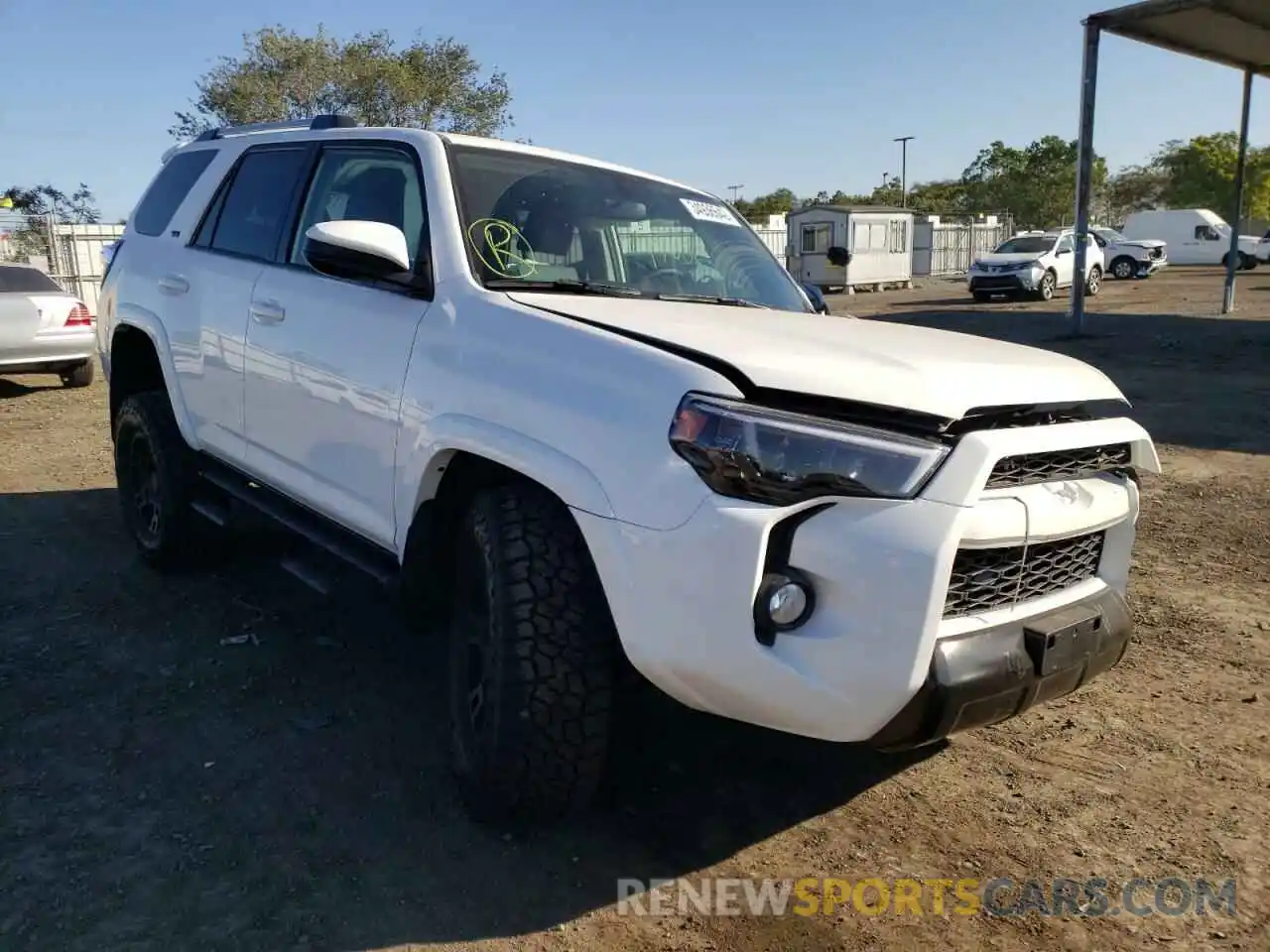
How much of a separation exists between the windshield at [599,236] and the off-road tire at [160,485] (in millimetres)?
2268

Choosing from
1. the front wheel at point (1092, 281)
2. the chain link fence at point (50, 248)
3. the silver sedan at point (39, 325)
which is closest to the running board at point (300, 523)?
the silver sedan at point (39, 325)

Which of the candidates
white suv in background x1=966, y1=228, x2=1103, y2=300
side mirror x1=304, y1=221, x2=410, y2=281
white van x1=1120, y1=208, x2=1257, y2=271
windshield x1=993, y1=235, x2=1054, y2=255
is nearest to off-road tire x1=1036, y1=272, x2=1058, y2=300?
white suv in background x1=966, y1=228, x2=1103, y2=300

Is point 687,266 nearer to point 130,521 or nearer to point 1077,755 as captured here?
point 1077,755

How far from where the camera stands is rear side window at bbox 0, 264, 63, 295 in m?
11.2

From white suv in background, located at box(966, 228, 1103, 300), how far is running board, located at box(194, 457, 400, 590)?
24321 mm

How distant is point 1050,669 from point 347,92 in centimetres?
3388

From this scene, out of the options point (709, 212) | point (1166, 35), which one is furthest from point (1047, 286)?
point (709, 212)

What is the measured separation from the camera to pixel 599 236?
3.53 metres

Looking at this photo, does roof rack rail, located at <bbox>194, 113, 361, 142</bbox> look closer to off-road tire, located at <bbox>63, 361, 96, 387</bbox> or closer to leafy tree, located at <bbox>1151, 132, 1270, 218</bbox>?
off-road tire, located at <bbox>63, 361, 96, 387</bbox>

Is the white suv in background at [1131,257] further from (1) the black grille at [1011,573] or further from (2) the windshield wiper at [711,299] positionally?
(1) the black grille at [1011,573]

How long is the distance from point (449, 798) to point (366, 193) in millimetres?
2116

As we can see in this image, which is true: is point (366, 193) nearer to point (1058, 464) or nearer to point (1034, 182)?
point (1058, 464)

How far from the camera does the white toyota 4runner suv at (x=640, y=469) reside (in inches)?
88.0

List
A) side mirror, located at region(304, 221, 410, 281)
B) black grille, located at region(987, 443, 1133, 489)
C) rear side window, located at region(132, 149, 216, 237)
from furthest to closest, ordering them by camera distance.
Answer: rear side window, located at region(132, 149, 216, 237)
side mirror, located at region(304, 221, 410, 281)
black grille, located at region(987, 443, 1133, 489)
